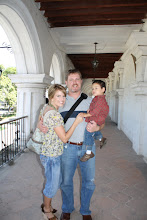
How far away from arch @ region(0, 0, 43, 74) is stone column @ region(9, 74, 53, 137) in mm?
219

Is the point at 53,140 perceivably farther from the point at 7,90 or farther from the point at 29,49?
the point at 7,90

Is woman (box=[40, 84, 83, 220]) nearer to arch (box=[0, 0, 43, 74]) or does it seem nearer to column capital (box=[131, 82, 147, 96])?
arch (box=[0, 0, 43, 74])

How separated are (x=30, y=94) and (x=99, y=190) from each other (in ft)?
9.72

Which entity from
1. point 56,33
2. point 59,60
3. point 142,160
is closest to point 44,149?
point 142,160

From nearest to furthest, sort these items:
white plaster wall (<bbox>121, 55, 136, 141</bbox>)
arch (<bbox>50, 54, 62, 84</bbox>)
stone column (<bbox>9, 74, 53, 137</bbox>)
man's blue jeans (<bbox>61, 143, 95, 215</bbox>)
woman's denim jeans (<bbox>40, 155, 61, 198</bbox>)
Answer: woman's denim jeans (<bbox>40, 155, 61, 198</bbox>) → man's blue jeans (<bbox>61, 143, 95, 215</bbox>) → stone column (<bbox>9, 74, 53, 137</bbox>) → white plaster wall (<bbox>121, 55, 136, 141</bbox>) → arch (<bbox>50, 54, 62, 84</bbox>)

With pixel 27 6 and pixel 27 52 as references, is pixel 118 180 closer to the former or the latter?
pixel 27 52

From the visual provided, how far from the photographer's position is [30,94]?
4711 mm

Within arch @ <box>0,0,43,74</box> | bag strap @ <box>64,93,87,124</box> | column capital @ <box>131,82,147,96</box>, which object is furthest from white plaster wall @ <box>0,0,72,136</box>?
column capital @ <box>131,82,147,96</box>

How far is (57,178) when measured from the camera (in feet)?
6.33

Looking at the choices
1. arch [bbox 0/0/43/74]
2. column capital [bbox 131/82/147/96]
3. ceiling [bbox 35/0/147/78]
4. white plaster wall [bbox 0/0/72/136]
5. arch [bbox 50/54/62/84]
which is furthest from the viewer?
arch [bbox 50/54/62/84]

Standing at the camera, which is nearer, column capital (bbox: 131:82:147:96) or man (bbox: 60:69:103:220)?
man (bbox: 60:69:103:220)

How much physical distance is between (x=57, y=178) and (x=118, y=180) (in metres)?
1.82

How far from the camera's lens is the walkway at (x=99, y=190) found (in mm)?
2352

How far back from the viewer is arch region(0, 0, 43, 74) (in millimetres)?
3314
